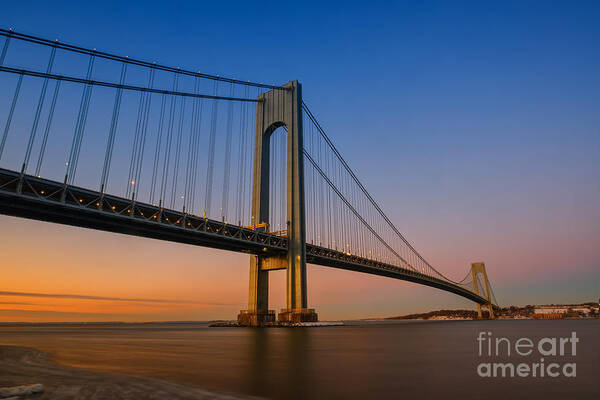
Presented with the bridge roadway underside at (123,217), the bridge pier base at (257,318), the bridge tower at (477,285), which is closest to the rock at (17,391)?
the bridge roadway underside at (123,217)

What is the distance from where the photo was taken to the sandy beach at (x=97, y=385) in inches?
242

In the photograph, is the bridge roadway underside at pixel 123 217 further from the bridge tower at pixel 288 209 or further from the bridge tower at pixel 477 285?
the bridge tower at pixel 477 285

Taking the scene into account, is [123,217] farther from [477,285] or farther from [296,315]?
[477,285]

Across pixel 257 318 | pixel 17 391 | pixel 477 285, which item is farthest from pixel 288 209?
pixel 477 285

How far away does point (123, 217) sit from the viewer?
101 feet

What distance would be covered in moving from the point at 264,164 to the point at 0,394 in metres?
45.5

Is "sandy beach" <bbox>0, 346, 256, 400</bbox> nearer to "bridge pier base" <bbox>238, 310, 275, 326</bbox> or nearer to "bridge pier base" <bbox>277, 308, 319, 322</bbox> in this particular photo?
"bridge pier base" <bbox>277, 308, 319, 322</bbox>

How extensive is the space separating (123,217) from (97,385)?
84.6ft

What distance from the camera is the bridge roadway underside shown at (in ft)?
86.3

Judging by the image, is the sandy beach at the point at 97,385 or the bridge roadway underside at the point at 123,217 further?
the bridge roadway underside at the point at 123,217

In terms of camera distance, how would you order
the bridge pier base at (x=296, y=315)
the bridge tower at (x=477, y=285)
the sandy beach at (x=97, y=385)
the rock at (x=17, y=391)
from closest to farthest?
the rock at (x=17, y=391) < the sandy beach at (x=97, y=385) < the bridge pier base at (x=296, y=315) < the bridge tower at (x=477, y=285)

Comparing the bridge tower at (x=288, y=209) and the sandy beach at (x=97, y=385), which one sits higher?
the bridge tower at (x=288, y=209)

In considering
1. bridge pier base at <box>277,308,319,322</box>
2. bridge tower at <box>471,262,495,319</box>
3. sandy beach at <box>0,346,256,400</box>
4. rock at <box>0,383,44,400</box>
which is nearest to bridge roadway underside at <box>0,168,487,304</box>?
bridge pier base at <box>277,308,319,322</box>

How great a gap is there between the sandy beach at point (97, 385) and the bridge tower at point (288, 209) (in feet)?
117
